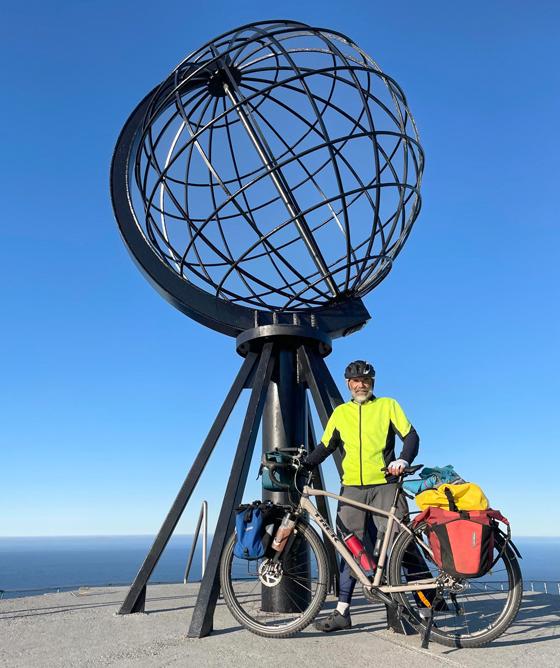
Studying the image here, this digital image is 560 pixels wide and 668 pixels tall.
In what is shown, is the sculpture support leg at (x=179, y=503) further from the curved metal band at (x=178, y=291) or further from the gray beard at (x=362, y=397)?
the gray beard at (x=362, y=397)

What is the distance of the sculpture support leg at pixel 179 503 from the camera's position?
4.79 meters

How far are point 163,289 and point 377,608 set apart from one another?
3.98 m

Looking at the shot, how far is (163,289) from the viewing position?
5.77 m

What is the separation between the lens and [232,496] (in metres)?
4.67

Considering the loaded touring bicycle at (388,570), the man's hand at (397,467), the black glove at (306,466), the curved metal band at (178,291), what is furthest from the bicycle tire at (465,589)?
the curved metal band at (178,291)

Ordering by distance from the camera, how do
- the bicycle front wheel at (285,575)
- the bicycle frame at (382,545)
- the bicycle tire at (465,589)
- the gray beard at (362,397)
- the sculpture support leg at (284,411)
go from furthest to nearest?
the sculpture support leg at (284,411)
the gray beard at (362,397)
the bicycle front wheel at (285,575)
the bicycle frame at (382,545)
the bicycle tire at (465,589)

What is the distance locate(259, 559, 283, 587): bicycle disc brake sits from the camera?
3846 mm

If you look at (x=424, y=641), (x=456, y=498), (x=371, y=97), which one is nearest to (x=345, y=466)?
(x=456, y=498)

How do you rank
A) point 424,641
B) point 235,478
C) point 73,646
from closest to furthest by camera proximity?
point 424,641 < point 73,646 < point 235,478

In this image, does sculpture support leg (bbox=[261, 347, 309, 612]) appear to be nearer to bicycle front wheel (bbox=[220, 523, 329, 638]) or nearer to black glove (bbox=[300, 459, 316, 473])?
bicycle front wheel (bbox=[220, 523, 329, 638])

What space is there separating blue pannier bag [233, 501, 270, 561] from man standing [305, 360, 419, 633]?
22.3 inches

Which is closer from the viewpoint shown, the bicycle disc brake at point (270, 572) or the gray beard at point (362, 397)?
the bicycle disc brake at point (270, 572)

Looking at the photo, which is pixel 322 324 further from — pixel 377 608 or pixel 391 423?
pixel 377 608

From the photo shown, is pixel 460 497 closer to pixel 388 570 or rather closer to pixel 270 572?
pixel 388 570
